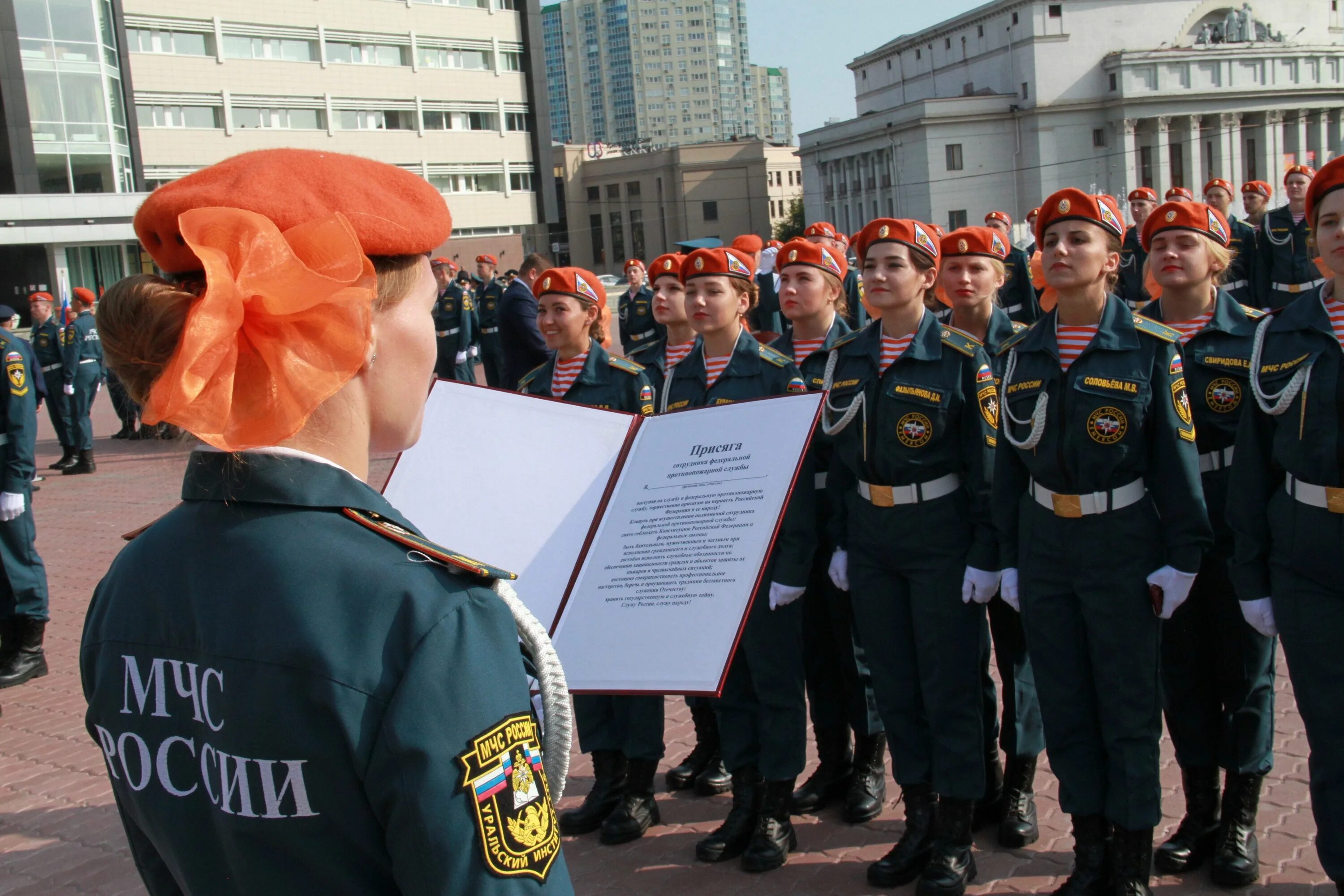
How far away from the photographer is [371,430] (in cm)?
148

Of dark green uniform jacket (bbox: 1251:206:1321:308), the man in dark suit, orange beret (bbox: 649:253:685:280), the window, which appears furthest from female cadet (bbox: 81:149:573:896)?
the window

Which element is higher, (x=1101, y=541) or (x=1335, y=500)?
(x=1335, y=500)

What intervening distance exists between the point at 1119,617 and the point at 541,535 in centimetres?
198

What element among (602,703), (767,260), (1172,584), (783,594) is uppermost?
(767,260)

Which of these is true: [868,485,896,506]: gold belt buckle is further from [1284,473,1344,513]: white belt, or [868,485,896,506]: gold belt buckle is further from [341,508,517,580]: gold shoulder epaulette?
[341,508,517,580]: gold shoulder epaulette

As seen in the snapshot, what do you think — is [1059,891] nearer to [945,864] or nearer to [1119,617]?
[945,864]

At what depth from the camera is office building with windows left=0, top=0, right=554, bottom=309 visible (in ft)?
150

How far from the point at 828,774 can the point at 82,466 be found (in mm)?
13082

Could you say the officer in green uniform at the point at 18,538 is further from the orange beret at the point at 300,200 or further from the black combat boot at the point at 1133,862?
the orange beret at the point at 300,200

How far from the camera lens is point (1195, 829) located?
13.6ft

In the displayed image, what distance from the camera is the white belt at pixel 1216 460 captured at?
448cm

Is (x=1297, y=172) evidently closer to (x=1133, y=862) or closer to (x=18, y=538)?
(x=1133, y=862)

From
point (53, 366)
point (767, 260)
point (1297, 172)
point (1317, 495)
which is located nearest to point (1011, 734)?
point (1317, 495)

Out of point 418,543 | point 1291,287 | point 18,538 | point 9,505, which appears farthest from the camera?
point 1291,287
